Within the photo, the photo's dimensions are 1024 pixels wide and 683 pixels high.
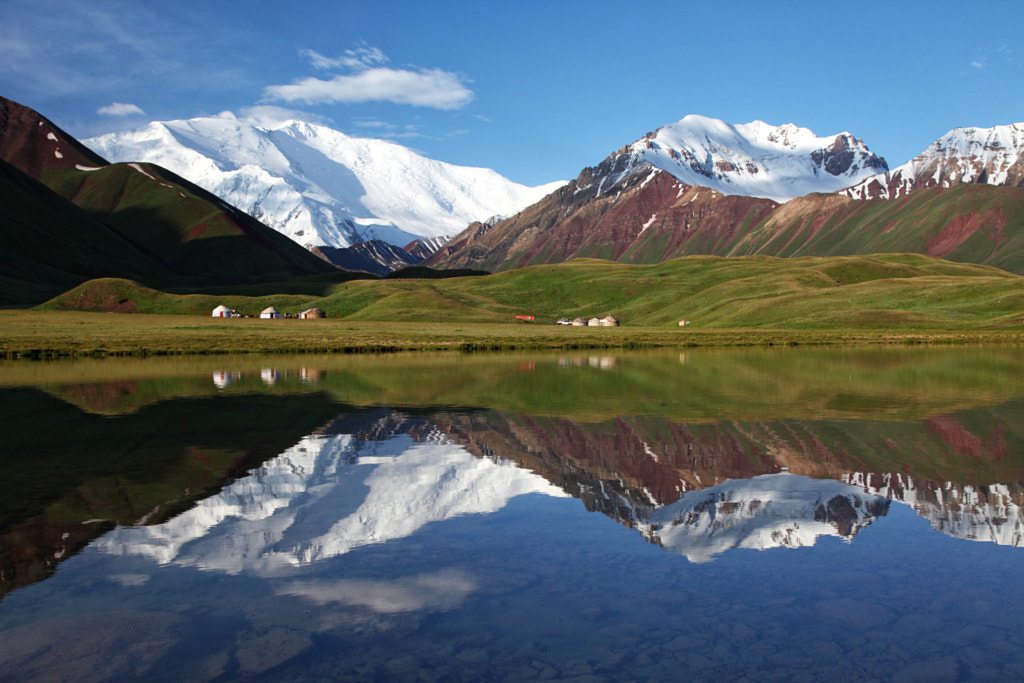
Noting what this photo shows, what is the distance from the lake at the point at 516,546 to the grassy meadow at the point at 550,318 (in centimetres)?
6190

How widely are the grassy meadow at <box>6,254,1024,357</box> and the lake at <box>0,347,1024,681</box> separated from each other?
61896 millimetres

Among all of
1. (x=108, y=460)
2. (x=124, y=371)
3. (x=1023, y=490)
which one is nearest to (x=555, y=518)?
(x=1023, y=490)

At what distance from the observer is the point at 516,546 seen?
45.5 ft

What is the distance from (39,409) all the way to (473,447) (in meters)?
22.3

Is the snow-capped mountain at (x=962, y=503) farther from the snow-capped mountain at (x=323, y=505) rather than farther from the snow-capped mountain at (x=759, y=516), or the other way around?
the snow-capped mountain at (x=323, y=505)

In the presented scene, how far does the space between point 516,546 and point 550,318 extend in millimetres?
176426

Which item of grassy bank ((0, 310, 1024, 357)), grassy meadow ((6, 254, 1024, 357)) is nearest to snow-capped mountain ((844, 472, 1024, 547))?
grassy bank ((0, 310, 1024, 357))

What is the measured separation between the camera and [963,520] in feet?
49.5

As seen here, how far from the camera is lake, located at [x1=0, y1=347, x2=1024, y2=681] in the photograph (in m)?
9.58

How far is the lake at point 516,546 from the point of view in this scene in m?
9.58

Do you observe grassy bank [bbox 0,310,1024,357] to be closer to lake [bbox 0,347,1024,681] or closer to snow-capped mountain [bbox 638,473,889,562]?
lake [bbox 0,347,1024,681]

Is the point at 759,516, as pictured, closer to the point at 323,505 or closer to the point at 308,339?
the point at 323,505

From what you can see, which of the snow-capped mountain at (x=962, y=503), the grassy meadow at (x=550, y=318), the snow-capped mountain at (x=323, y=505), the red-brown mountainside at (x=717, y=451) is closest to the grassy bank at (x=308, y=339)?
the grassy meadow at (x=550, y=318)

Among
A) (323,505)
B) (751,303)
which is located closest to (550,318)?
(751,303)
